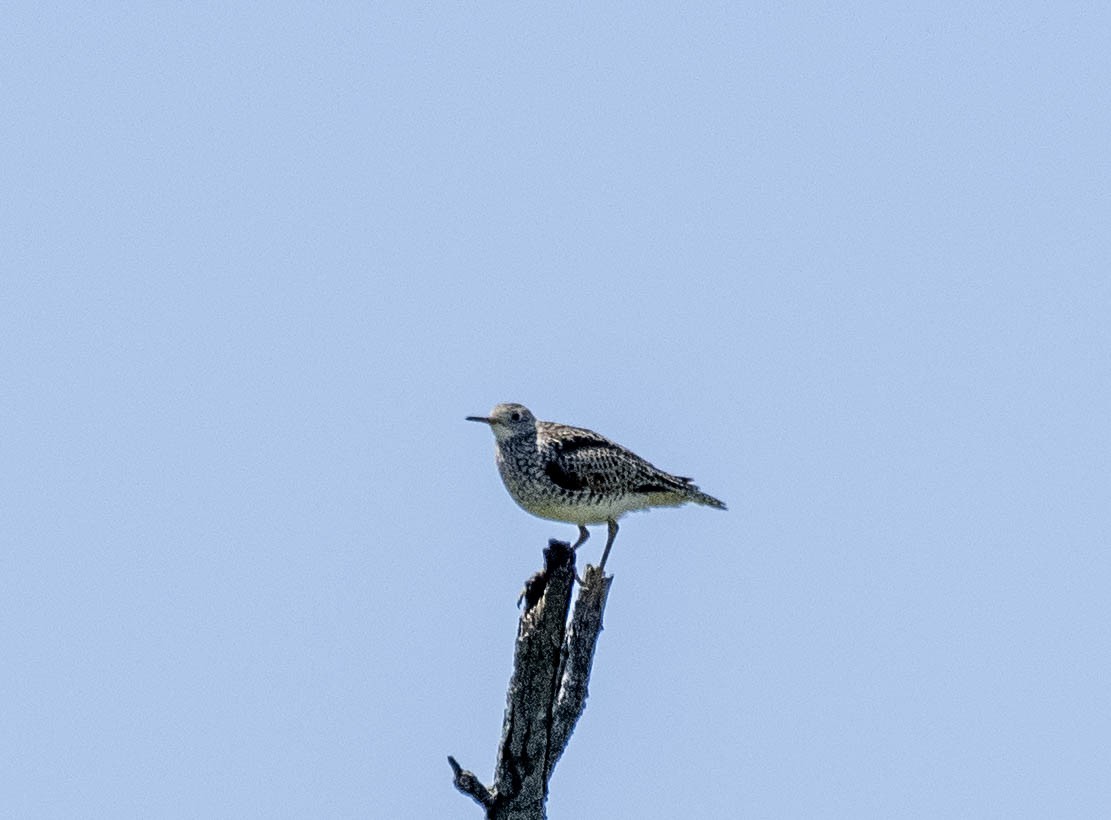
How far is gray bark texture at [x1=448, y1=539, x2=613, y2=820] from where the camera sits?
15438 mm

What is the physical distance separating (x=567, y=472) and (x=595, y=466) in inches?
16.6

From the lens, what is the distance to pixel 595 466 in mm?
20703

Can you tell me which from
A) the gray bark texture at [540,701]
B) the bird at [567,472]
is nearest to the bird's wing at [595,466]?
the bird at [567,472]

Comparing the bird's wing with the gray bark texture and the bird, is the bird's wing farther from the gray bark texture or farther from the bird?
the gray bark texture

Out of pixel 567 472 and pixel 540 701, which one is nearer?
pixel 540 701

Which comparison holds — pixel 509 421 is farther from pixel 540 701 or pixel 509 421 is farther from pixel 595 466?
pixel 540 701

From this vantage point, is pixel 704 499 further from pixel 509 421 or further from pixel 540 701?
pixel 540 701

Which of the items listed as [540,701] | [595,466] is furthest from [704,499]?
[540,701]

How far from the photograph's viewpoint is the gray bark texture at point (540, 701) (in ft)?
50.6

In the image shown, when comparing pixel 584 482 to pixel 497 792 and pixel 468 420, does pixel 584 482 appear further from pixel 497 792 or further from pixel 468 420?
pixel 497 792

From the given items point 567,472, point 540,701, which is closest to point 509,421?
point 567,472

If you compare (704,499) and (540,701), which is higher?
(704,499)

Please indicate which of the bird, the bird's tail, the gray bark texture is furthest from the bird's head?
the gray bark texture

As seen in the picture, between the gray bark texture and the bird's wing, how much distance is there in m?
4.68
